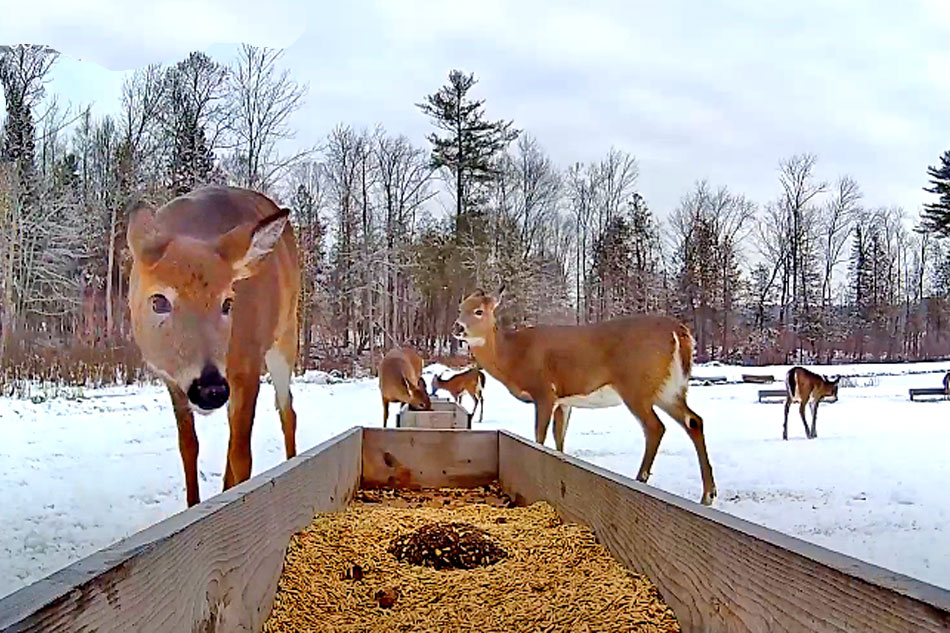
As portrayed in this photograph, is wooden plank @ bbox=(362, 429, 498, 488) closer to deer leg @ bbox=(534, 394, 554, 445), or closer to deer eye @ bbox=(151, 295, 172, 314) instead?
deer eye @ bbox=(151, 295, 172, 314)

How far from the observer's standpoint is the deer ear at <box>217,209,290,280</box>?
202cm

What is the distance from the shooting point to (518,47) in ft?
30.1

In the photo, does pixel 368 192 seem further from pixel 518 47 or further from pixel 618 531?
pixel 618 531

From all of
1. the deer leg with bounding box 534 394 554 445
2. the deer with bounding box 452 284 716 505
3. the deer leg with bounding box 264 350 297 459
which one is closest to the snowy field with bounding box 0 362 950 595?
the deer with bounding box 452 284 716 505

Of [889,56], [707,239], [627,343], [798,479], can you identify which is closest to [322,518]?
[627,343]

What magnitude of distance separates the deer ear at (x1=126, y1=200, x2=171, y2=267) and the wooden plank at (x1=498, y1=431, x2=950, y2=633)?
1.09 m

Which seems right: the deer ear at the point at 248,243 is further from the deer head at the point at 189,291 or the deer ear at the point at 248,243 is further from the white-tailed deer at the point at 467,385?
the white-tailed deer at the point at 467,385

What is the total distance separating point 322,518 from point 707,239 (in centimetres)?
2146

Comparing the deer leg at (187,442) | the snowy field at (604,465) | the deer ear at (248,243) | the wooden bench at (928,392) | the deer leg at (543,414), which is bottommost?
the snowy field at (604,465)

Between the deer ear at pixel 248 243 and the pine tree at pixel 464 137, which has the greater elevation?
the pine tree at pixel 464 137

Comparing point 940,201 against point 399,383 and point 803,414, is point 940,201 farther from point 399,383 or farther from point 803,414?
point 399,383

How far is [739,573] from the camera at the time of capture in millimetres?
959

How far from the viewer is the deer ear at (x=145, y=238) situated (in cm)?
198

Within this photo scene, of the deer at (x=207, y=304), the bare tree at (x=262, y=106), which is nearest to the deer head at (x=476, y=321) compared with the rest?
the deer at (x=207, y=304)
